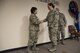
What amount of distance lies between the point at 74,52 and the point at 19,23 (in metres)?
2.06

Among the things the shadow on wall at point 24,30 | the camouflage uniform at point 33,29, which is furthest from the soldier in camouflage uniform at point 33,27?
the shadow on wall at point 24,30

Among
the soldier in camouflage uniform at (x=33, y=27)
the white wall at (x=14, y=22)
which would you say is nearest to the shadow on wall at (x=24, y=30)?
the white wall at (x=14, y=22)

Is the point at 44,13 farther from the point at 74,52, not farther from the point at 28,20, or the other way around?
the point at 74,52

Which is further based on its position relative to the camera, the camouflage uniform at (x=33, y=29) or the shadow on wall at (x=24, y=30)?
the shadow on wall at (x=24, y=30)

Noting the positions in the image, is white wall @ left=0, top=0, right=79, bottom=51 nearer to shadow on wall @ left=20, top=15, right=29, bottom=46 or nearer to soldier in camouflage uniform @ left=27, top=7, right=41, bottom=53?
shadow on wall @ left=20, top=15, right=29, bottom=46

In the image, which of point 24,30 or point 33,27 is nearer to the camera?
point 33,27

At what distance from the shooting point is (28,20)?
14.6 ft

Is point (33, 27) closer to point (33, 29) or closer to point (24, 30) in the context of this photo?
point (33, 29)

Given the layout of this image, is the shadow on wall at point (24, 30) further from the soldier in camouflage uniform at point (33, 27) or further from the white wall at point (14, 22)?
the soldier in camouflage uniform at point (33, 27)

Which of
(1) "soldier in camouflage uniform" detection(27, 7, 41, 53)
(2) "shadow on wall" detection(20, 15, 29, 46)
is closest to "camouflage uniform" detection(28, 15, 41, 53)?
(1) "soldier in camouflage uniform" detection(27, 7, 41, 53)

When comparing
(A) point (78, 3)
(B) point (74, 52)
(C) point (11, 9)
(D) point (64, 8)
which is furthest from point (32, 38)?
(A) point (78, 3)

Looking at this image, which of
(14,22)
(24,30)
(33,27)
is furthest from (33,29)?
(14,22)

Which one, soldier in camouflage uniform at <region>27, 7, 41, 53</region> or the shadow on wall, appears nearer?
soldier in camouflage uniform at <region>27, 7, 41, 53</region>

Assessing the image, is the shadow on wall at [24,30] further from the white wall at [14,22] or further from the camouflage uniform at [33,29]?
the camouflage uniform at [33,29]
